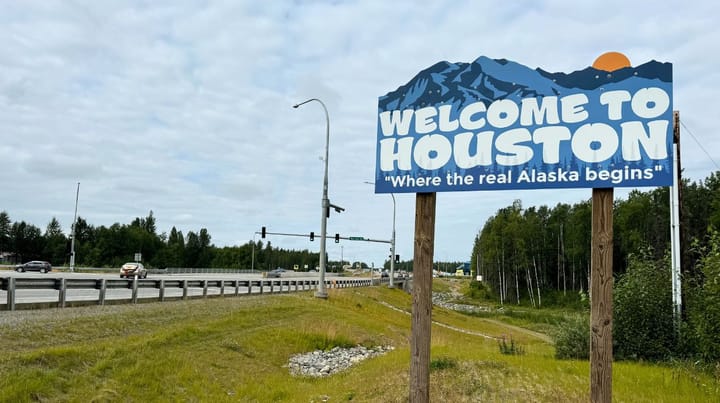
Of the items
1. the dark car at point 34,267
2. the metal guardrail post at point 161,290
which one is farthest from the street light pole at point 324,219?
the dark car at point 34,267

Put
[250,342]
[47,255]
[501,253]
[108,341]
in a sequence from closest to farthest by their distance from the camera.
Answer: [108,341]
[250,342]
[501,253]
[47,255]

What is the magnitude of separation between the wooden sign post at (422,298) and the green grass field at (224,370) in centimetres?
183

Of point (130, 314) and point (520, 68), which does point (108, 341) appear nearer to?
point (130, 314)

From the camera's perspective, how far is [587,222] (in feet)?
243

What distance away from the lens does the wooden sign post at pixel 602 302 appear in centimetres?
530

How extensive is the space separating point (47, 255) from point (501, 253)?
80.6 metres

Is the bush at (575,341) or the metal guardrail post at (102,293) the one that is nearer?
the bush at (575,341)

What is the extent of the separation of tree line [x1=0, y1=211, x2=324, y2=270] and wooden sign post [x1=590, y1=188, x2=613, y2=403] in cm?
9091

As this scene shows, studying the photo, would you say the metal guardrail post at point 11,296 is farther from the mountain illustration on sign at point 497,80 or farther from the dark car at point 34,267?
the dark car at point 34,267

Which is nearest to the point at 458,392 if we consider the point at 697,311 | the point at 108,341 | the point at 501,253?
the point at 697,311

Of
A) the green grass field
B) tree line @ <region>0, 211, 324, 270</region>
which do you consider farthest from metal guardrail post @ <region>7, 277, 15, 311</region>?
tree line @ <region>0, 211, 324, 270</region>

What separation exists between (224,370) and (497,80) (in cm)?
862

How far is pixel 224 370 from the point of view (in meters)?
11.5

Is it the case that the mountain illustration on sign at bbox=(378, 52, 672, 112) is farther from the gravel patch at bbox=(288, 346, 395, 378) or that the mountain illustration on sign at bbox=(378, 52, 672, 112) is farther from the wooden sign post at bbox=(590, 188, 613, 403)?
the gravel patch at bbox=(288, 346, 395, 378)
